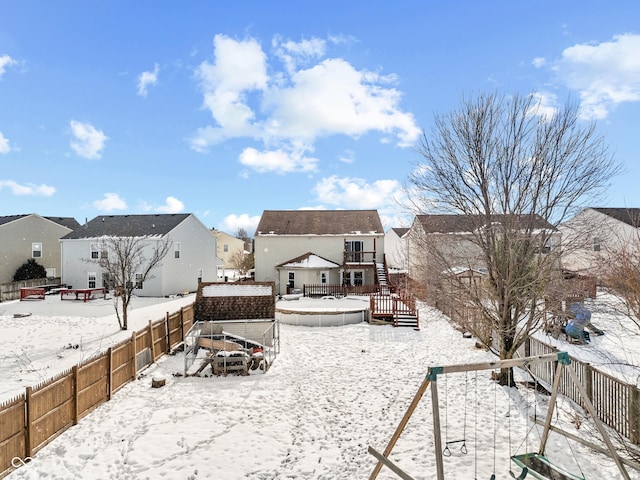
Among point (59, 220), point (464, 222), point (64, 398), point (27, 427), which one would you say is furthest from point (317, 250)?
point (59, 220)

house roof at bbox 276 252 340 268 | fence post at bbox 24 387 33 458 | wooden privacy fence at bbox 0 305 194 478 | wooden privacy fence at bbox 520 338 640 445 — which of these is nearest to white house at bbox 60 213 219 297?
house roof at bbox 276 252 340 268

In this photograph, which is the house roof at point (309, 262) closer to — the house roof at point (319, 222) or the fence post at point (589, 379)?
the house roof at point (319, 222)

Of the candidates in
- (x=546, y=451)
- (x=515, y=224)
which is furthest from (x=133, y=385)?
(x=515, y=224)

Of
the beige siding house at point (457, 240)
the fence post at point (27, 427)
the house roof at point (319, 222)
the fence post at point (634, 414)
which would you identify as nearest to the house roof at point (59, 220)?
the house roof at point (319, 222)

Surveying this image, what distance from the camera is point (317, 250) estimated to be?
3419 centimetres

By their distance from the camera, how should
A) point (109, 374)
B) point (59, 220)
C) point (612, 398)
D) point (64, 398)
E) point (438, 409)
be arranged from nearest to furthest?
1. point (438, 409)
2. point (612, 398)
3. point (64, 398)
4. point (109, 374)
5. point (59, 220)

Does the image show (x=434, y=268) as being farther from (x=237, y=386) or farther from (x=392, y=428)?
(x=237, y=386)

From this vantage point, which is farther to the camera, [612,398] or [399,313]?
[399,313]

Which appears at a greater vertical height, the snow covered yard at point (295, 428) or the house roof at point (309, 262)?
the house roof at point (309, 262)

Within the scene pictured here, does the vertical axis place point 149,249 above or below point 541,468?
above

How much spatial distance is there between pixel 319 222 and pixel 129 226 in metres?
17.8

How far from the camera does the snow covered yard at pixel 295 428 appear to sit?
270 inches
